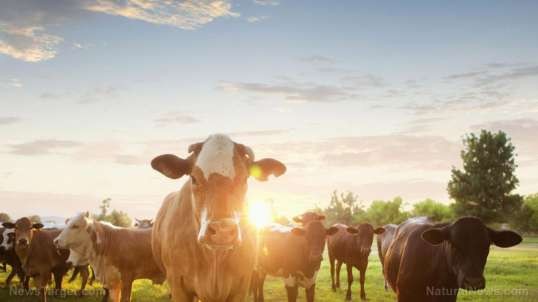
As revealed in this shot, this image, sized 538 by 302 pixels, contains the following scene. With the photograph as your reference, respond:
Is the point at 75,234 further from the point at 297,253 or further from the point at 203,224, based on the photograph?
the point at 203,224

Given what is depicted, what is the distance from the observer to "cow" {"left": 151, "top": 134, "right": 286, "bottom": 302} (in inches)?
191

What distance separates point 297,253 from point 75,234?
606 cm

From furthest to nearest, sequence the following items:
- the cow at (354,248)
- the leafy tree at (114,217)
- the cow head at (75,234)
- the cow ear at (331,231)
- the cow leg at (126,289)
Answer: the leafy tree at (114,217), the cow at (354,248), the cow ear at (331,231), the cow head at (75,234), the cow leg at (126,289)

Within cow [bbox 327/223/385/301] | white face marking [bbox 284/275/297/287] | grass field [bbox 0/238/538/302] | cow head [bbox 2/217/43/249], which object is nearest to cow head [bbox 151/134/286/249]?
white face marking [bbox 284/275/297/287]

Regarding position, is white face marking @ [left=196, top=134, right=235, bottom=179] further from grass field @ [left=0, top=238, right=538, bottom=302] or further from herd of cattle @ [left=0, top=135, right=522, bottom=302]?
grass field @ [left=0, top=238, right=538, bottom=302]

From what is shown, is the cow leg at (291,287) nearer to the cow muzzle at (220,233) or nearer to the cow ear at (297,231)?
the cow ear at (297,231)

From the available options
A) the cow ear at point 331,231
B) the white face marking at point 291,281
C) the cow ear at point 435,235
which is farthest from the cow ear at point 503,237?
the white face marking at point 291,281

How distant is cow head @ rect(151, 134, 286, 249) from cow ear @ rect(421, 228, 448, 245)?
2.60 m

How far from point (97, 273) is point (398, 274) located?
346 inches

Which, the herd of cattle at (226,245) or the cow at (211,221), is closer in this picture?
the cow at (211,221)

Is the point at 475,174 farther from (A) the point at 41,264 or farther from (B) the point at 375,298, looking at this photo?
(A) the point at 41,264

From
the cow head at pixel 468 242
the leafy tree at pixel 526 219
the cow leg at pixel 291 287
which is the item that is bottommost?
the leafy tree at pixel 526 219

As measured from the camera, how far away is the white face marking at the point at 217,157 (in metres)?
5.13

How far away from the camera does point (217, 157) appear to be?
523 cm
